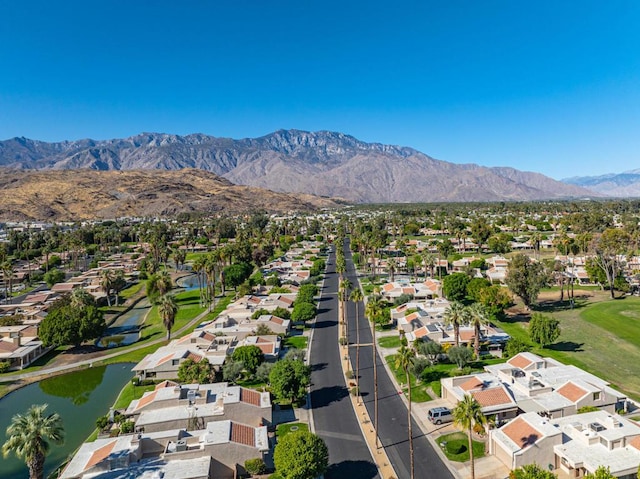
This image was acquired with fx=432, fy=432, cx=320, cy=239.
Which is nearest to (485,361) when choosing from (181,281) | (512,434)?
(512,434)

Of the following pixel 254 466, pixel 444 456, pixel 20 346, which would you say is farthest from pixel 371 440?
pixel 20 346

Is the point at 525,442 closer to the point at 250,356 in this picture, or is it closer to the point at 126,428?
the point at 250,356

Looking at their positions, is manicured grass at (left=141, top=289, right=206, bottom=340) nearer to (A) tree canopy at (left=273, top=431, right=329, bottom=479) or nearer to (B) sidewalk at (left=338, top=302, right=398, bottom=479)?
(B) sidewalk at (left=338, top=302, right=398, bottom=479)

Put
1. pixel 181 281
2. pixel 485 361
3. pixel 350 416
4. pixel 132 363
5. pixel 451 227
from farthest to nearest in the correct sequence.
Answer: pixel 451 227
pixel 181 281
pixel 132 363
pixel 485 361
pixel 350 416

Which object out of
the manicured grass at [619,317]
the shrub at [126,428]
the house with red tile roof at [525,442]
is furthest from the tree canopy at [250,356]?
the manicured grass at [619,317]

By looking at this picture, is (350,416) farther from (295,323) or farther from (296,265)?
(296,265)

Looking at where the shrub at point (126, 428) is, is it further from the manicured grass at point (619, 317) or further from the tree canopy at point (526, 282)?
the manicured grass at point (619, 317)

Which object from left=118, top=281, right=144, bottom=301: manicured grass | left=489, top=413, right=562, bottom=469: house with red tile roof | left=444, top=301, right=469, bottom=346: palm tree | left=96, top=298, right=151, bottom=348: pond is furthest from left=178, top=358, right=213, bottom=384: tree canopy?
left=118, top=281, right=144, bottom=301: manicured grass
